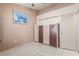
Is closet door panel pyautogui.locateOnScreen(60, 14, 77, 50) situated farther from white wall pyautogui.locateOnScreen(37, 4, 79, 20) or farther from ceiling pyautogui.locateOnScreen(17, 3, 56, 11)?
ceiling pyautogui.locateOnScreen(17, 3, 56, 11)

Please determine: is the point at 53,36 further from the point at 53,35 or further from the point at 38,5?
the point at 38,5

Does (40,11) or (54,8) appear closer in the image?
(54,8)

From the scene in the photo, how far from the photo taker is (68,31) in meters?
1.65

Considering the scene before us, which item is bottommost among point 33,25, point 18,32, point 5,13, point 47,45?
point 47,45

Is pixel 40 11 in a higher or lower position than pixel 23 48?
higher

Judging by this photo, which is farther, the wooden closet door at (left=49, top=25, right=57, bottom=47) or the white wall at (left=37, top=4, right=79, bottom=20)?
the wooden closet door at (left=49, top=25, right=57, bottom=47)

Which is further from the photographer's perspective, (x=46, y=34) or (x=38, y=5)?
(x=46, y=34)

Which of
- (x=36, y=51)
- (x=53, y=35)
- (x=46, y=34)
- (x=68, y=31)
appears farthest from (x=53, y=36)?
(x=36, y=51)

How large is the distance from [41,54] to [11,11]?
3.22ft

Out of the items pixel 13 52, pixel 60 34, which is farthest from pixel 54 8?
pixel 13 52

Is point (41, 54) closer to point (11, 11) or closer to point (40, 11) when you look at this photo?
point (40, 11)

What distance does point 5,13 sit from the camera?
1656 millimetres

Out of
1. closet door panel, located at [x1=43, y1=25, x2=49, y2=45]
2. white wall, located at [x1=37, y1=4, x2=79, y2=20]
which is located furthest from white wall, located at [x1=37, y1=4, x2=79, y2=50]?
closet door panel, located at [x1=43, y1=25, x2=49, y2=45]

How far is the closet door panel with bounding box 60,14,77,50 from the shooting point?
1589 mm
